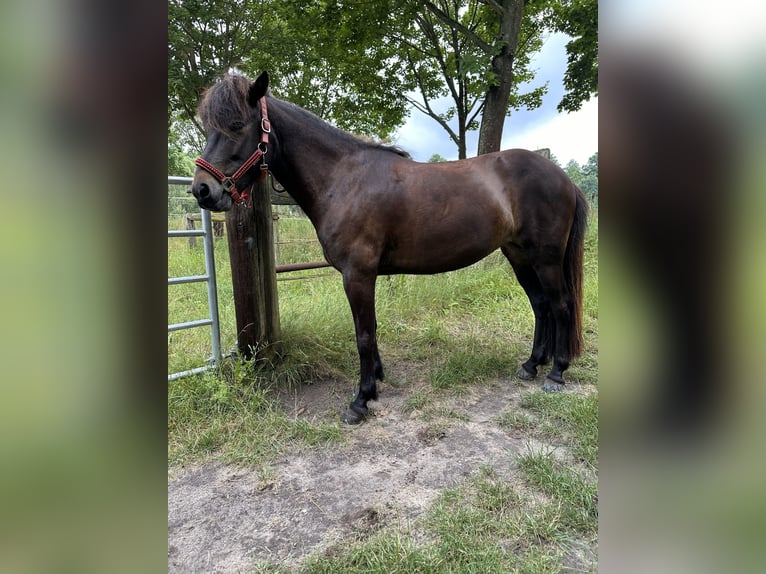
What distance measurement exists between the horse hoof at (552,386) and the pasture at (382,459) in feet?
0.22

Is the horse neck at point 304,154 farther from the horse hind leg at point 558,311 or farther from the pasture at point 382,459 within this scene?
the horse hind leg at point 558,311

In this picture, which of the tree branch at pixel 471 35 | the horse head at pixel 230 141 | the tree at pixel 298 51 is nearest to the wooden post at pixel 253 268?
the horse head at pixel 230 141

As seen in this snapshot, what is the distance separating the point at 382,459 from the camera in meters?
1.91

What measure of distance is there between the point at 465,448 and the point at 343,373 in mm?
1116

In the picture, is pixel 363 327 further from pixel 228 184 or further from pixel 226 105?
pixel 226 105

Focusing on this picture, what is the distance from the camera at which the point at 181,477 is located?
1.81 meters

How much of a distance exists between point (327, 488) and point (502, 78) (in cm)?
594

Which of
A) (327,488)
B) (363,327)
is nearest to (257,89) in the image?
(363,327)

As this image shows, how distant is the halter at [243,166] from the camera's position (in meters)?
1.97

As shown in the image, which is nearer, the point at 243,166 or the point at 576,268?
the point at 243,166

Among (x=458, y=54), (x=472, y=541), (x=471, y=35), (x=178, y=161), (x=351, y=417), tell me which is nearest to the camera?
(x=472, y=541)
